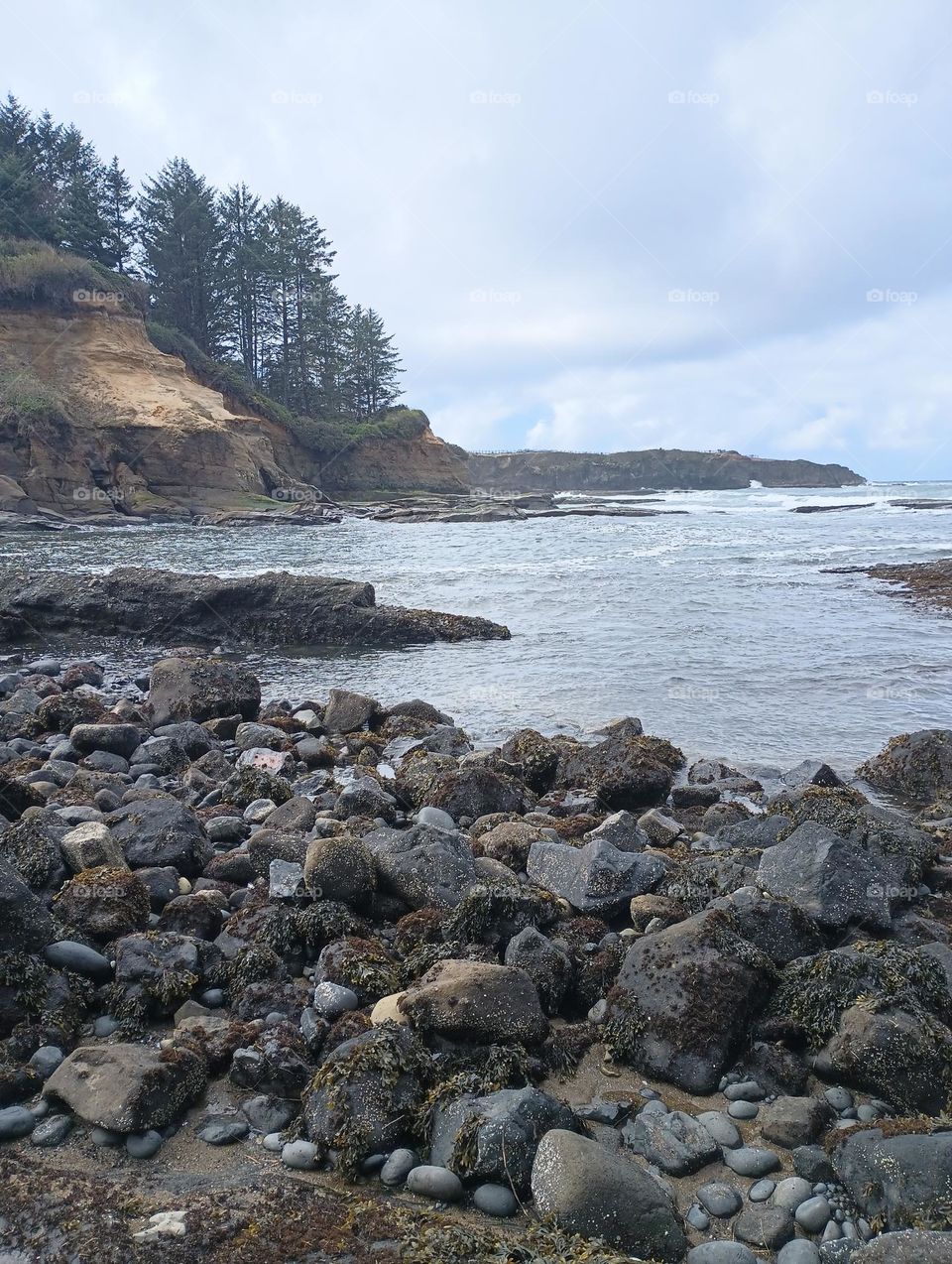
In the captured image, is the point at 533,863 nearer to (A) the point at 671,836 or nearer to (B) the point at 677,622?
(A) the point at 671,836

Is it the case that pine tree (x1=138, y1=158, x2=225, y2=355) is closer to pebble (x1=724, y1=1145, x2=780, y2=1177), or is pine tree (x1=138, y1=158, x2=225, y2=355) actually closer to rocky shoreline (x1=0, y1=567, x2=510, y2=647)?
rocky shoreline (x1=0, y1=567, x2=510, y2=647)

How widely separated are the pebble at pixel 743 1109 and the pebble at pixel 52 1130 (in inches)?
102

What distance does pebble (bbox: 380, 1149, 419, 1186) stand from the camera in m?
3.10

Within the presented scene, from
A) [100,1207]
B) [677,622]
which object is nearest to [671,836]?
[100,1207]

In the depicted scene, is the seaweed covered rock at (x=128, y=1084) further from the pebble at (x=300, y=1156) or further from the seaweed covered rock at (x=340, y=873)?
the seaweed covered rock at (x=340, y=873)

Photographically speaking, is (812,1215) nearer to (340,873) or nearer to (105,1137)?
(105,1137)

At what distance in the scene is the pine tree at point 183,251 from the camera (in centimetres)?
6097

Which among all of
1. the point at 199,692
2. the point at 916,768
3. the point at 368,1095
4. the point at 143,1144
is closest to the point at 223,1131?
the point at 143,1144

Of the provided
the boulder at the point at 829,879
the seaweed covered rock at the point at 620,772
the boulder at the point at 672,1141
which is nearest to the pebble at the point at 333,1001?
the boulder at the point at 672,1141

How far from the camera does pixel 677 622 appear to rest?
17125mm

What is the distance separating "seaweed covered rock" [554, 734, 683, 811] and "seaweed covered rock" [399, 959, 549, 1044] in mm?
4001

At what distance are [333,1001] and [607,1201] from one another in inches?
64.6

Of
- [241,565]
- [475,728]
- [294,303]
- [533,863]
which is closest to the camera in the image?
[533,863]

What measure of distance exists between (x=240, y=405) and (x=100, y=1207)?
60.5 meters
